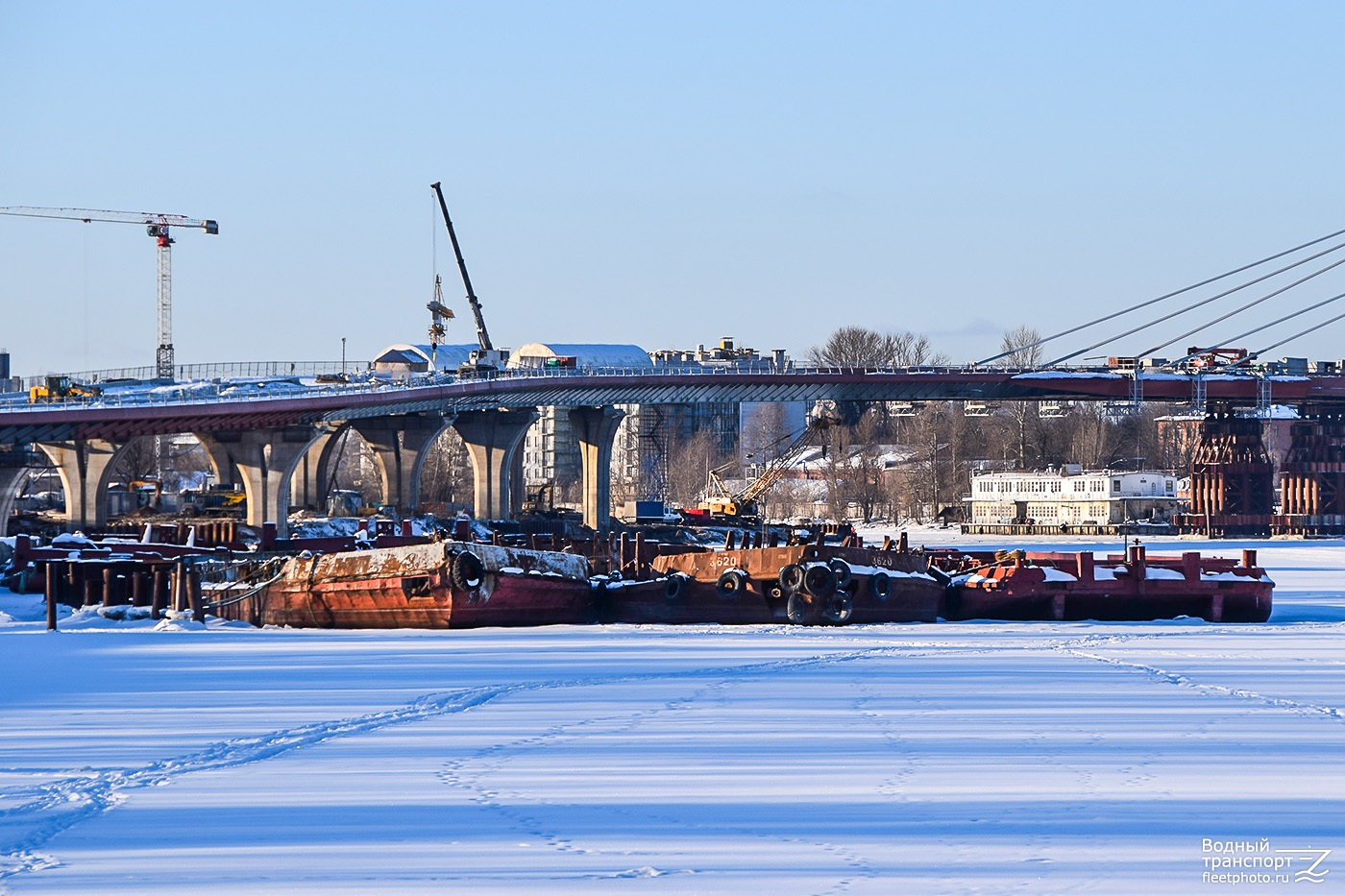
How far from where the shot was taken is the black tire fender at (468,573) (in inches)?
1492

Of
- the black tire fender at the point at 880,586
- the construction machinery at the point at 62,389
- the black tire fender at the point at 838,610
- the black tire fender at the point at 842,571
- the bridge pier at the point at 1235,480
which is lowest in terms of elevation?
the black tire fender at the point at 838,610

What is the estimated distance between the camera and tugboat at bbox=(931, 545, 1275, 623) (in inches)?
1640

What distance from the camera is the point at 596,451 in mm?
116125

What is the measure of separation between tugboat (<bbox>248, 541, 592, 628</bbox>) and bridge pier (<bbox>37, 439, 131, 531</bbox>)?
44.9 metres

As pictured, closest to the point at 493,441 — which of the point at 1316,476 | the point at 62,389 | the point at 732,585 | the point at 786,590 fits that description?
the point at 62,389

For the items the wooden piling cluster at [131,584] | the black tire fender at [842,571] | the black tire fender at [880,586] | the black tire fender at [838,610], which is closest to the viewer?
the black tire fender at [838,610]

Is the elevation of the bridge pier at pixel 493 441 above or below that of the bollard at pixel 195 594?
above

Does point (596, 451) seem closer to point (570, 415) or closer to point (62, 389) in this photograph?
point (570, 415)

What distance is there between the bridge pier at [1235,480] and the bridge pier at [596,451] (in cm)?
4779

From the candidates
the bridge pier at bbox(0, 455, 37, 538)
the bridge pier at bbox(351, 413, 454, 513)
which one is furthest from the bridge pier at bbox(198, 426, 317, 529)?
the bridge pier at bbox(351, 413, 454, 513)

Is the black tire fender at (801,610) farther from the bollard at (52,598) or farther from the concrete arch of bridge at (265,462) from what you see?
the concrete arch of bridge at (265,462)

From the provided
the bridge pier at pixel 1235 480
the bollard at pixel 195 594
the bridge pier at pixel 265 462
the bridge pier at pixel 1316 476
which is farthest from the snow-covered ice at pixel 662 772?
the bridge pier at pixel 1316 476

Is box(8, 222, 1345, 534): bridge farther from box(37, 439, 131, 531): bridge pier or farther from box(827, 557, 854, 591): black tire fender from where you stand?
box(827, 557, 854, 591): black tire fender

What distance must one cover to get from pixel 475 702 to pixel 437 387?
76666mm
